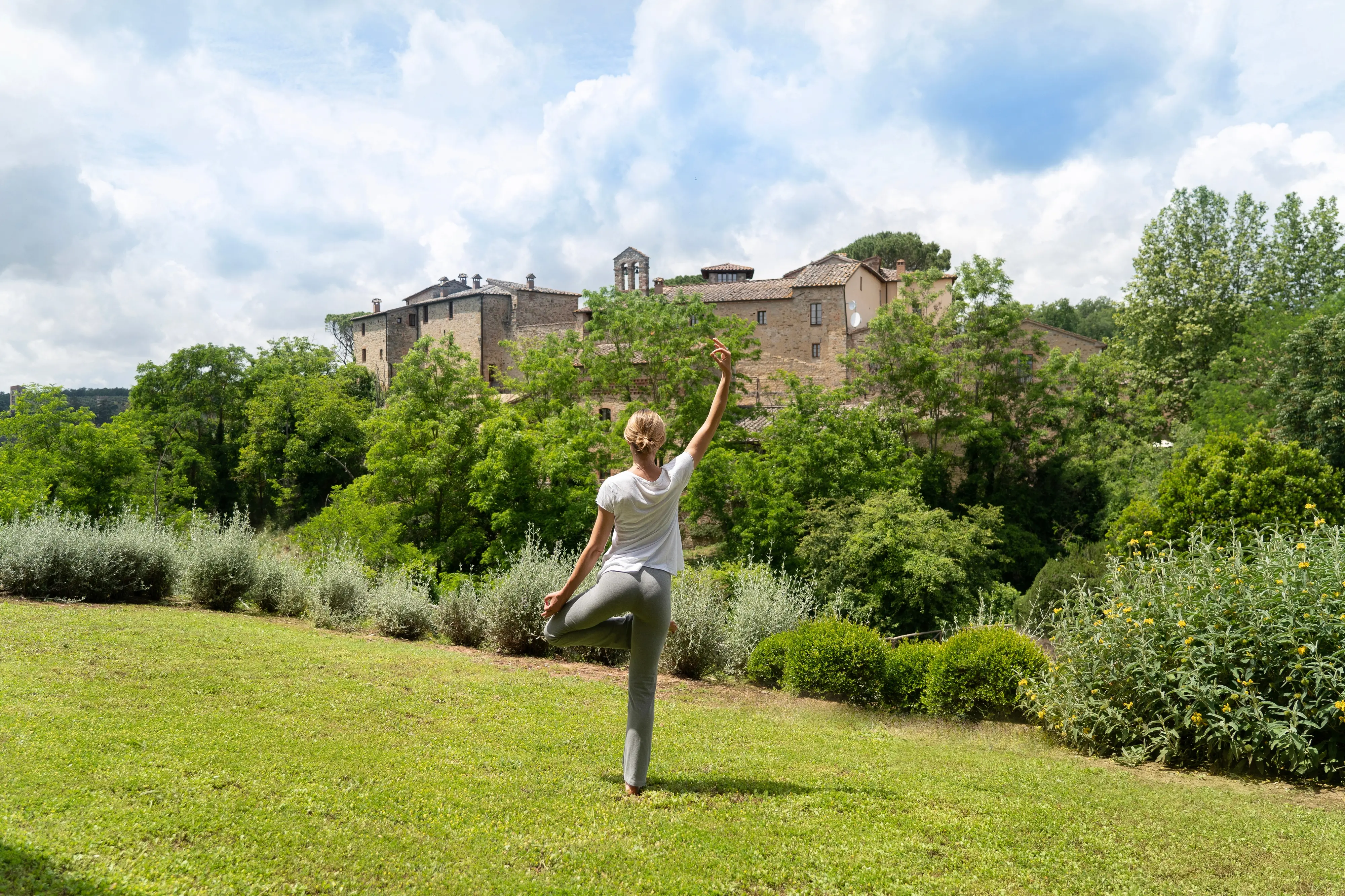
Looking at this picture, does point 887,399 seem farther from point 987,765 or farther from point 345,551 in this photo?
point 987,765

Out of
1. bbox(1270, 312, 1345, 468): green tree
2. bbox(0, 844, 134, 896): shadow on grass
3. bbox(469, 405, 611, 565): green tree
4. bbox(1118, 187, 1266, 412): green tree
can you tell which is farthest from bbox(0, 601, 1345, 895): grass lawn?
bbox(1118, 187, 1266, 412): green tree

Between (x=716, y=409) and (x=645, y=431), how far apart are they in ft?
1.80

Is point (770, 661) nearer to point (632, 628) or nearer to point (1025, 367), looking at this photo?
point (632, 628)

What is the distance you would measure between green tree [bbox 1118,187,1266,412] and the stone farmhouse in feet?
16.5

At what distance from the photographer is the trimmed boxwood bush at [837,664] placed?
11.1 metres

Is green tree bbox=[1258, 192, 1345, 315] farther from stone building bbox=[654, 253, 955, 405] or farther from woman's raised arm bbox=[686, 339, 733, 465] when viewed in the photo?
woman's raised arm bbox=[686, 339, 733, 465]

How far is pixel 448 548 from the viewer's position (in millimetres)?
29234

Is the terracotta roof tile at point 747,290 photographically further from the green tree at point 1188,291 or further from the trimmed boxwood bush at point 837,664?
the trimmed boxwood bush at point 837,664

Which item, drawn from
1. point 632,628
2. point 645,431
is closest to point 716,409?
point 645,431

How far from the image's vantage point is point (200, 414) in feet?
174

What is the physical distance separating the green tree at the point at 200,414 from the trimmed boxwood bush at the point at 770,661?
149ft

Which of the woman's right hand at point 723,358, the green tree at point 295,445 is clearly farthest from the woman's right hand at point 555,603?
the green tree at point 295,445

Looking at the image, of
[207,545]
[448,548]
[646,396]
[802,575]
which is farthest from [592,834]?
[646,396]

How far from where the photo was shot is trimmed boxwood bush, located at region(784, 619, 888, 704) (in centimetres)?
1110
